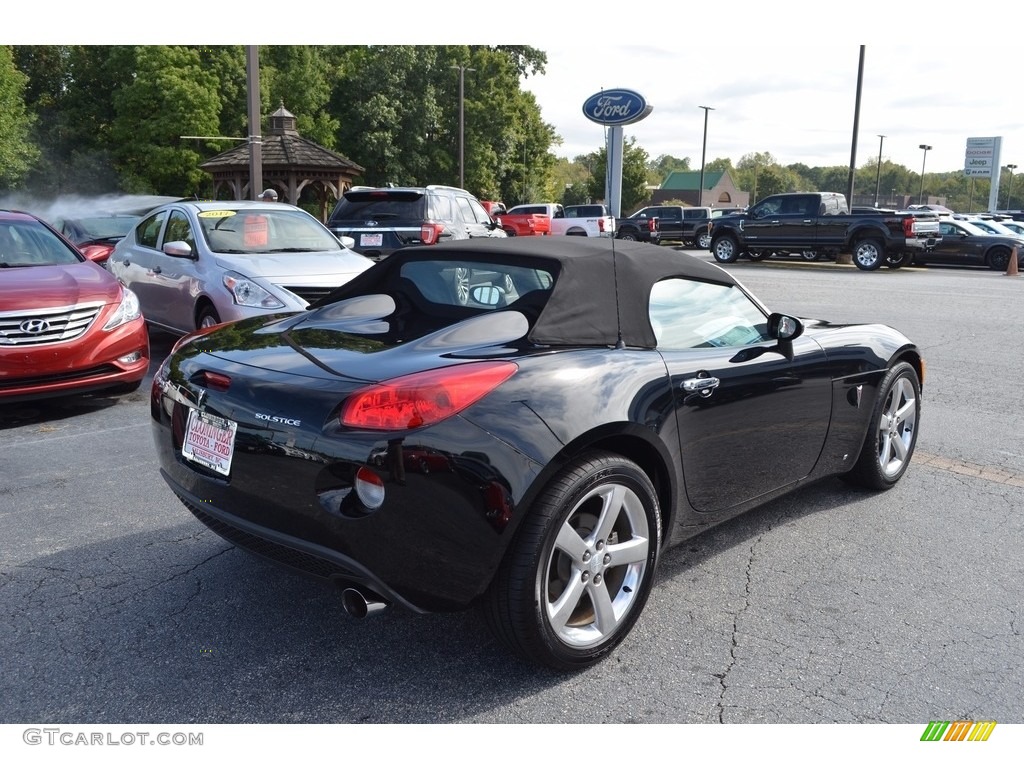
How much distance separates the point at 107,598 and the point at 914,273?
23.4 metres

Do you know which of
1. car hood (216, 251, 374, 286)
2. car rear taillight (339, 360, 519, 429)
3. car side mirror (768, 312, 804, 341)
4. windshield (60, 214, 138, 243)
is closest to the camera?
car rear taillight (339, 360, 519, 429)

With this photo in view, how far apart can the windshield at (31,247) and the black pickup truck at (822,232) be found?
Answer: 21.3 m

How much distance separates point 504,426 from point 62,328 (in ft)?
16.3

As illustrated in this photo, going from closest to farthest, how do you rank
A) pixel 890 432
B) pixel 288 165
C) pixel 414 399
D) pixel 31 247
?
pixel 414 399 → pixel 890 432 → pixel 31 247 → pixel 288 165

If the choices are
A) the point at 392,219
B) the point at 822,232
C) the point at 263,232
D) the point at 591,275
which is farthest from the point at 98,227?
the point at 822,232

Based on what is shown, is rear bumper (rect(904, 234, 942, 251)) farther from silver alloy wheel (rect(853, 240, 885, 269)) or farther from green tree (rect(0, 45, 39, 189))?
green tree (rect(0, 45, 39, 189))

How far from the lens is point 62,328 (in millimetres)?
6477

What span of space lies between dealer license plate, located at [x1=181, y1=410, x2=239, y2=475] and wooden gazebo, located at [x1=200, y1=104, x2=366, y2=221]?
23.4 metres

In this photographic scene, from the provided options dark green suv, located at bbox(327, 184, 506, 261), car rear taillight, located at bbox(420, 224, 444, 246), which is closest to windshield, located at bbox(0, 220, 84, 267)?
dark green suv, located at bbox(327, 184, 506, 261)

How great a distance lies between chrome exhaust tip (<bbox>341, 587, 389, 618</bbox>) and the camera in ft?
9.01

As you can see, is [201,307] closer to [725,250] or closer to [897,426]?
[897,426]

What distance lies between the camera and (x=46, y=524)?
4.30m

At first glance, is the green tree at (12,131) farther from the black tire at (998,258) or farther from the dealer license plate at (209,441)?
the dealer license plate at (209,441)

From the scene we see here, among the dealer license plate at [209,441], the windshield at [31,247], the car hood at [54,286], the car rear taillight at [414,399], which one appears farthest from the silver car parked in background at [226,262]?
the car rear taillight at [414,399]
